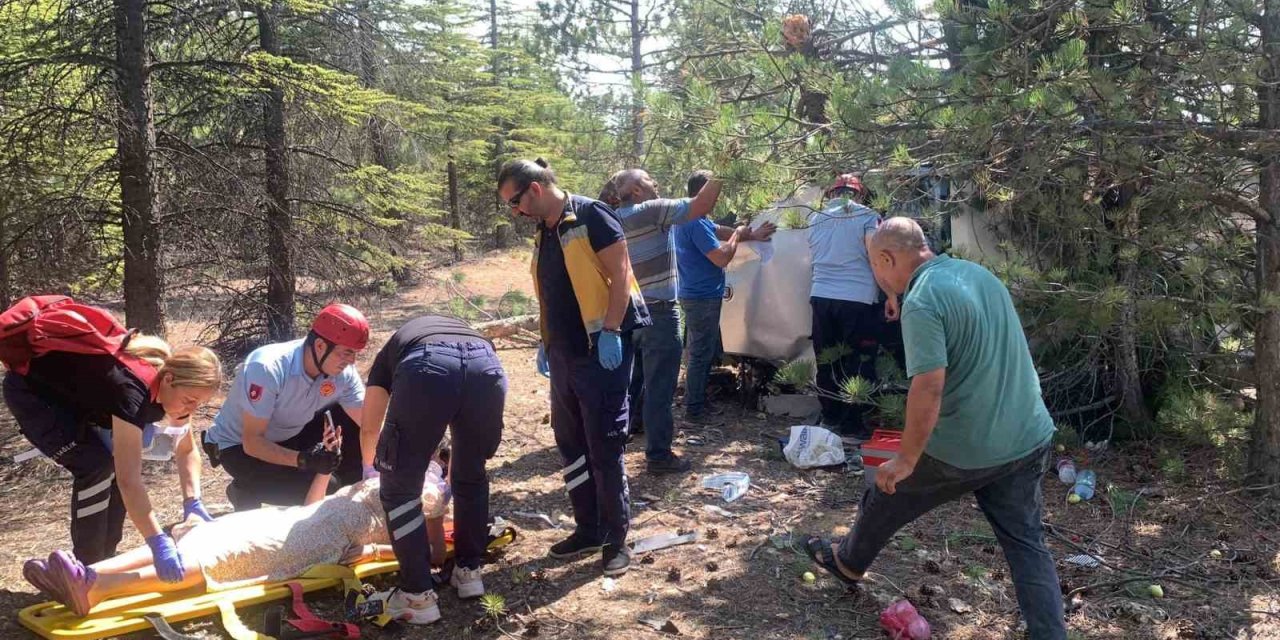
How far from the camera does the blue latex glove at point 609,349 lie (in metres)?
3.93

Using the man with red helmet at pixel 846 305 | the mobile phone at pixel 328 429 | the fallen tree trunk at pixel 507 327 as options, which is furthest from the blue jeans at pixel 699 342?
the fallen tree trunk at pixel 507 327

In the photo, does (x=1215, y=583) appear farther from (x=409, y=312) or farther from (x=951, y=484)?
(x=409, y=312)

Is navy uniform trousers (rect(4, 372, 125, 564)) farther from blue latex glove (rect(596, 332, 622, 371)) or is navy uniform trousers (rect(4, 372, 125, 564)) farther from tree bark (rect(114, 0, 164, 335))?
tree bark (rect(114, 0, 164, 335))

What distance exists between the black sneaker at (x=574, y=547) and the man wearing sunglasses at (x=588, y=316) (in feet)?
0.53

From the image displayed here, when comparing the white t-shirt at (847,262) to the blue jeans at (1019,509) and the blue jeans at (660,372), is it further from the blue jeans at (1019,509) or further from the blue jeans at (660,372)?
the blue jeans at (1019,509)

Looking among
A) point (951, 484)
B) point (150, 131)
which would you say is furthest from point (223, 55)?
point (951, 484)

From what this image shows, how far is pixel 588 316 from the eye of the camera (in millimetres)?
3932

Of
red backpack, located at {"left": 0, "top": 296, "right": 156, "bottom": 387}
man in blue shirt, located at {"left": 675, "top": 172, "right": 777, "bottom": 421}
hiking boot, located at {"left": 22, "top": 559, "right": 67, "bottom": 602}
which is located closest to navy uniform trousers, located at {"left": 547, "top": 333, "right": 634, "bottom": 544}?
red backpack, located at {"left": 0, "top": 296, "right": 156, "bottom": 387}

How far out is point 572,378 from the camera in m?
4.04

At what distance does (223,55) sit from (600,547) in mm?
6362

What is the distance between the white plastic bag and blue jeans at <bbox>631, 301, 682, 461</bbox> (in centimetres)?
80

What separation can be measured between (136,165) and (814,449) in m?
5.29

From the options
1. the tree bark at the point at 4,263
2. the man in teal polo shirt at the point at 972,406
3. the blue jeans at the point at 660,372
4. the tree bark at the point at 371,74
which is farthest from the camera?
the tree bark at the point at 371,74

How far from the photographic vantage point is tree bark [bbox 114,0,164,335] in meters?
6.53
